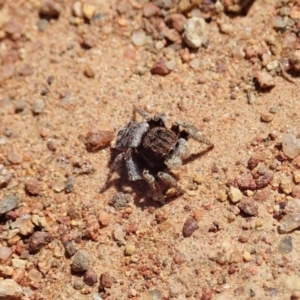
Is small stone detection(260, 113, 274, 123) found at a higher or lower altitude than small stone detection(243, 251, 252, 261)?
higher

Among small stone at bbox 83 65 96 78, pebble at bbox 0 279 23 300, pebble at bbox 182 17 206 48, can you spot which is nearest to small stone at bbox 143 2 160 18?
pebble at bbox 182 17 206 48

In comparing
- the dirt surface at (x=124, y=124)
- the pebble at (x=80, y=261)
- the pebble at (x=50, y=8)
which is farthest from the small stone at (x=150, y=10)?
the pebble at (x=80, y=261)

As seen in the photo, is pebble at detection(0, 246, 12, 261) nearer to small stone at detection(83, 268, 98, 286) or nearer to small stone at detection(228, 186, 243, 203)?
small stone at detection(83, 268, 98, 286)

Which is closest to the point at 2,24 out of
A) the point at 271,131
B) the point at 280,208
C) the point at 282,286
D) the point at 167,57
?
the point at 167,57

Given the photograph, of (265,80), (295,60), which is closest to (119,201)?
(265,80)

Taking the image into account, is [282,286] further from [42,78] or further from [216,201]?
[42,78]
